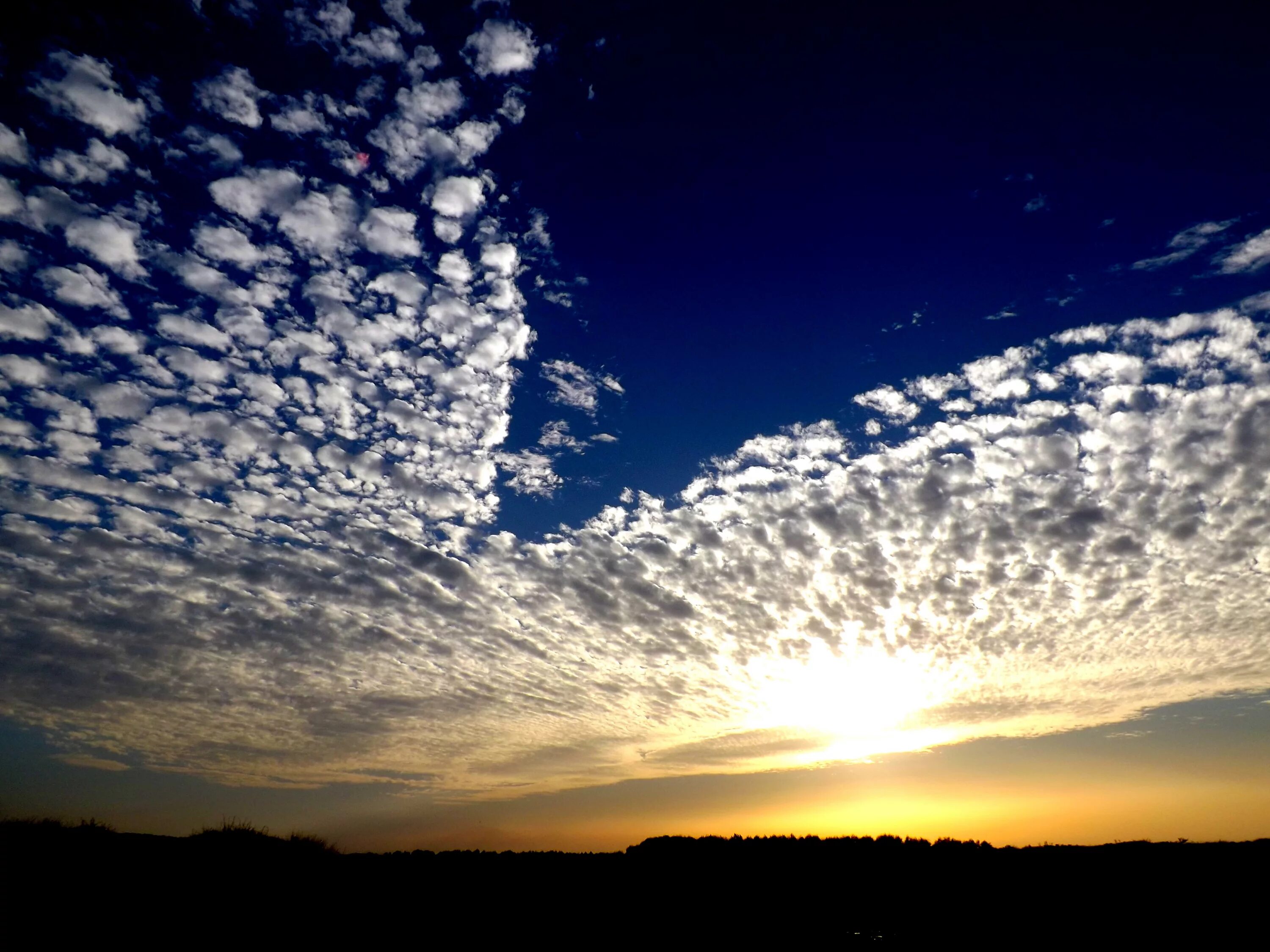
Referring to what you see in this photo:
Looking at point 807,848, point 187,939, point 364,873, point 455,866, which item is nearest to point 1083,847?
point 807,848

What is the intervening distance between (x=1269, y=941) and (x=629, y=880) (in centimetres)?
1225

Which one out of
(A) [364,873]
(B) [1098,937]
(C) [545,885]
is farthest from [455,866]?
(B) [1098,937]

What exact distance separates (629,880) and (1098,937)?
381 inches

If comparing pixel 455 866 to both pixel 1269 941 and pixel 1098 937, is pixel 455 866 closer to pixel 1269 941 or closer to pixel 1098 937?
pixel 1098 937

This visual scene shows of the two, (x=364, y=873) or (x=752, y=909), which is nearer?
(x=752, y=909)

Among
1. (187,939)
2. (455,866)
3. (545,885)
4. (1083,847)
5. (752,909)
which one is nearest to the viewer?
(187,939)

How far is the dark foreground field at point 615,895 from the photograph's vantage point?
34.2ft

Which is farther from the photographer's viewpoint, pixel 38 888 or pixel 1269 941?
pixel 38 888

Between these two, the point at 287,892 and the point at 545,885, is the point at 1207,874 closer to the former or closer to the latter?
the point at 545,885

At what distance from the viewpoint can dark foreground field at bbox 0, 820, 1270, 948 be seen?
10.4 m

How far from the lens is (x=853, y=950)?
9914mm

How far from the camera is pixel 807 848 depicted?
20609 mm

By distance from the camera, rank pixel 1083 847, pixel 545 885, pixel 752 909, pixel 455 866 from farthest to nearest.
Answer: pixel 1083 847
pixel 455 866
pixel 545 885
pixel 752 909

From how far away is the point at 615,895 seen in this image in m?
13.5
